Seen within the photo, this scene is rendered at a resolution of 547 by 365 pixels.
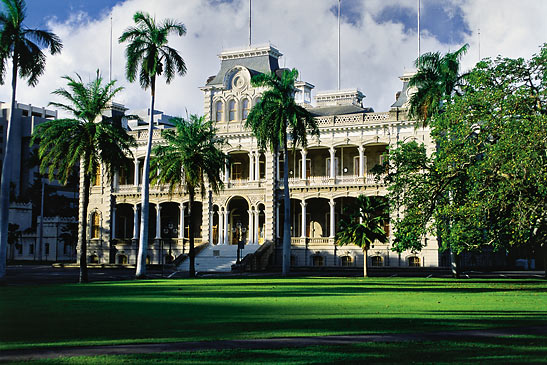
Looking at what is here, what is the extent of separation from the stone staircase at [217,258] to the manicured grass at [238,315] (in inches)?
1193

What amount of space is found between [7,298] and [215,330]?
39.6 feet

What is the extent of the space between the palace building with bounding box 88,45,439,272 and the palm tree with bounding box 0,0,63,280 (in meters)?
19.0

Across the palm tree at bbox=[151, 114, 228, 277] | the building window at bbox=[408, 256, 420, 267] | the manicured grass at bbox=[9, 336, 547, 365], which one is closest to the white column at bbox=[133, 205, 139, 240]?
the palm tree at bbox=[151, 114, 228, 277]

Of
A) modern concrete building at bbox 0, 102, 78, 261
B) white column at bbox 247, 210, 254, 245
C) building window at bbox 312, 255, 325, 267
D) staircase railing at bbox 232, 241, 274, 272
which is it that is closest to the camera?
staircase railing at bbox 232, 241, 274, 272

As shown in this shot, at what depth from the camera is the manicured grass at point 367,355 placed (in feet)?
32.3

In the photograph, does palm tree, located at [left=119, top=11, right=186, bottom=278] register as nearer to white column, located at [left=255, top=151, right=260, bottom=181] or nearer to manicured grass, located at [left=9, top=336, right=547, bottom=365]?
white column, located at [left=255, top=151, right=260, bottom=181]

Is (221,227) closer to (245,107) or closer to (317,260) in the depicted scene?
(317,260)

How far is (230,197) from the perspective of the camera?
197 ft

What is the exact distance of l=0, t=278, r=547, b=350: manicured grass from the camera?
42.0 ft

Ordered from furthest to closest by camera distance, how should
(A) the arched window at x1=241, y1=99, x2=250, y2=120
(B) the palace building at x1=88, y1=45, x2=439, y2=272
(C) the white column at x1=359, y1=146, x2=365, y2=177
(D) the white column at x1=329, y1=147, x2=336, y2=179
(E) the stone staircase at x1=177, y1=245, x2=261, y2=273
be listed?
(A) the arched window at x1=241, y1=99, x2=250, y2=120 < (D) the white column at x1=329, y1=147, x2=336, y2=179 < (C) the white column at x1=359, y1=146, x2=365, y2=177 < (B) the palace building at x1=88, y1=45, x2=439, y2=272 < (E) the stone staircase at x1=177, y1=245, x2=261, y2=273

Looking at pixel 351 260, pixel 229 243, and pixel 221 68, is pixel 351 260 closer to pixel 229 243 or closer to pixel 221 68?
pixel 229 243

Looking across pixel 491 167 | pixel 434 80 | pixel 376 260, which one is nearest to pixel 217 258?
pixel 376 260

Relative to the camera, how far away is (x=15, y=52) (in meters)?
35.5

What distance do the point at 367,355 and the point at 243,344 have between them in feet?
6.98
